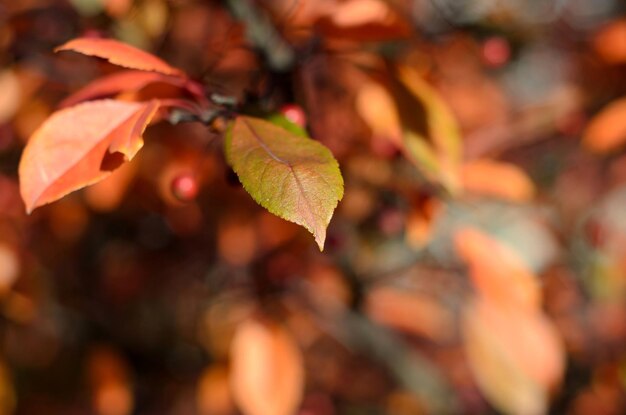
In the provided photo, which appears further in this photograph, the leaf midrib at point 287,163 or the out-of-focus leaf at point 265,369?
the out-of-focus leaf at point 265,369

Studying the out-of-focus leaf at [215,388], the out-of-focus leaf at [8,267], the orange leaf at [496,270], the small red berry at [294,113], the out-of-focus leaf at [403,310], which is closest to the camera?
the small red berry at [294,113]

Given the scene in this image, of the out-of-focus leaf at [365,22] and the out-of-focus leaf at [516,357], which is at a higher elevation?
the out-of-focus leaf at [365,22]

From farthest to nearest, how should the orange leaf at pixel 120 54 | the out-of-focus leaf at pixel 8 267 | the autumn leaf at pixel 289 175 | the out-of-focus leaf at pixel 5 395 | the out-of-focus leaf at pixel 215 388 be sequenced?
1. the out-of-focus leaf at pixel 215 388
2. the out-of-focus leaf at pixel 5 395
3. the out-of-focus leaf at pixel 8 267
4. the orange leaf at pixel 120 54
5. the autumn leaf at pixel 289 175

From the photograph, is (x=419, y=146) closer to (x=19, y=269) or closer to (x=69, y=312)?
(x=19, y=269)

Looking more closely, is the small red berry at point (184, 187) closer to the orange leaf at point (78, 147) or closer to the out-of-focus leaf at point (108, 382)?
the orange leaf at point (78, 147)

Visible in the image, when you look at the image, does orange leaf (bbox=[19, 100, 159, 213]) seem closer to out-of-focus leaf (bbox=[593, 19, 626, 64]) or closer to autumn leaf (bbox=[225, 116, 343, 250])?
autumn leaf (bbox=[225, 116, 343, 250])

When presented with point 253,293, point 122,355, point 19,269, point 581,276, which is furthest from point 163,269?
point 581,276

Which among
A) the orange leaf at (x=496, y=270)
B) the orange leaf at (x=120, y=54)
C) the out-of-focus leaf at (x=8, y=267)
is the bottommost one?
the out-of-focus leaf at (x=8, y=267)

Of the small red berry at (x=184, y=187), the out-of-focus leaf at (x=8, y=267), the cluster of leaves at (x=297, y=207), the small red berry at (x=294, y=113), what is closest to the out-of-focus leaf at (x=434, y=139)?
the cluster of leaves at (x=297, y=207)

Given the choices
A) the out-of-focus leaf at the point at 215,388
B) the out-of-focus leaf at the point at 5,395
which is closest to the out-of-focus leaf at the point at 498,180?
the out-of-focus leaf at the point at 215,388
